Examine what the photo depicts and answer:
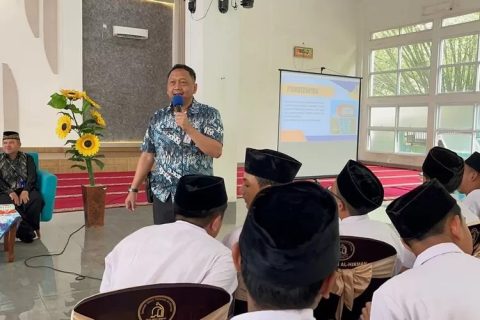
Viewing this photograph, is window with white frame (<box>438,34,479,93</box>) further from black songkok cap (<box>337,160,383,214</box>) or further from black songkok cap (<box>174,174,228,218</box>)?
black songkok cap (<box>174,174,228,218</box>)

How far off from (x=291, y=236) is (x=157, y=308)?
1.66 feet

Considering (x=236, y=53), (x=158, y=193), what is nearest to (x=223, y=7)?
(x=236, y=53)

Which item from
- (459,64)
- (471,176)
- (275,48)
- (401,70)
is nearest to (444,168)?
(471,176)

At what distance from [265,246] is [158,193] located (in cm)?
190

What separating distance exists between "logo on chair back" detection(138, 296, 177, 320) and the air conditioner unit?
8686 millimetres

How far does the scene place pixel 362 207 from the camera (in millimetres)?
1996

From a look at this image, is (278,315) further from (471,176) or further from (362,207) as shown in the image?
(471,176)

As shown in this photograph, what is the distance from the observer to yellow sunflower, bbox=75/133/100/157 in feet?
16.2

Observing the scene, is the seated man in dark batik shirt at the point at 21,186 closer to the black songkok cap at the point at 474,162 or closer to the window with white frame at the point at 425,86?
the black songkok cap at the point at 474,162

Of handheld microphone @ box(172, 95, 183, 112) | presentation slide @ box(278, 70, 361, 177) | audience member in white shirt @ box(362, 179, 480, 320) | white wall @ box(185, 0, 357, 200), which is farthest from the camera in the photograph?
white wall @ box(185, 0, 357, 200)

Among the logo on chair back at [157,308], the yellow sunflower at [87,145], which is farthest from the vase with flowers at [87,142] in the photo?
the logo on chair back at [157,308]

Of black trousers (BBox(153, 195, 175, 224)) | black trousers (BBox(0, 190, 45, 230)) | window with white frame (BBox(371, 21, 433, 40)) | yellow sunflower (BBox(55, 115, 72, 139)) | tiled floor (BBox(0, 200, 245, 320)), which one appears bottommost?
tiled floor (BBox(0, 200, 245, 320))

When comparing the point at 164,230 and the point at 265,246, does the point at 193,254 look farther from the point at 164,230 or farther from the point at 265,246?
the point at 265,246

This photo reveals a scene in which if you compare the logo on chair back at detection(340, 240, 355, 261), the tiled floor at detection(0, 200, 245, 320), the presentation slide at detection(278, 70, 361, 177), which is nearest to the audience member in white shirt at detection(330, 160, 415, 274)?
the logo on chair back at detection(340, 240, 355, 261)
